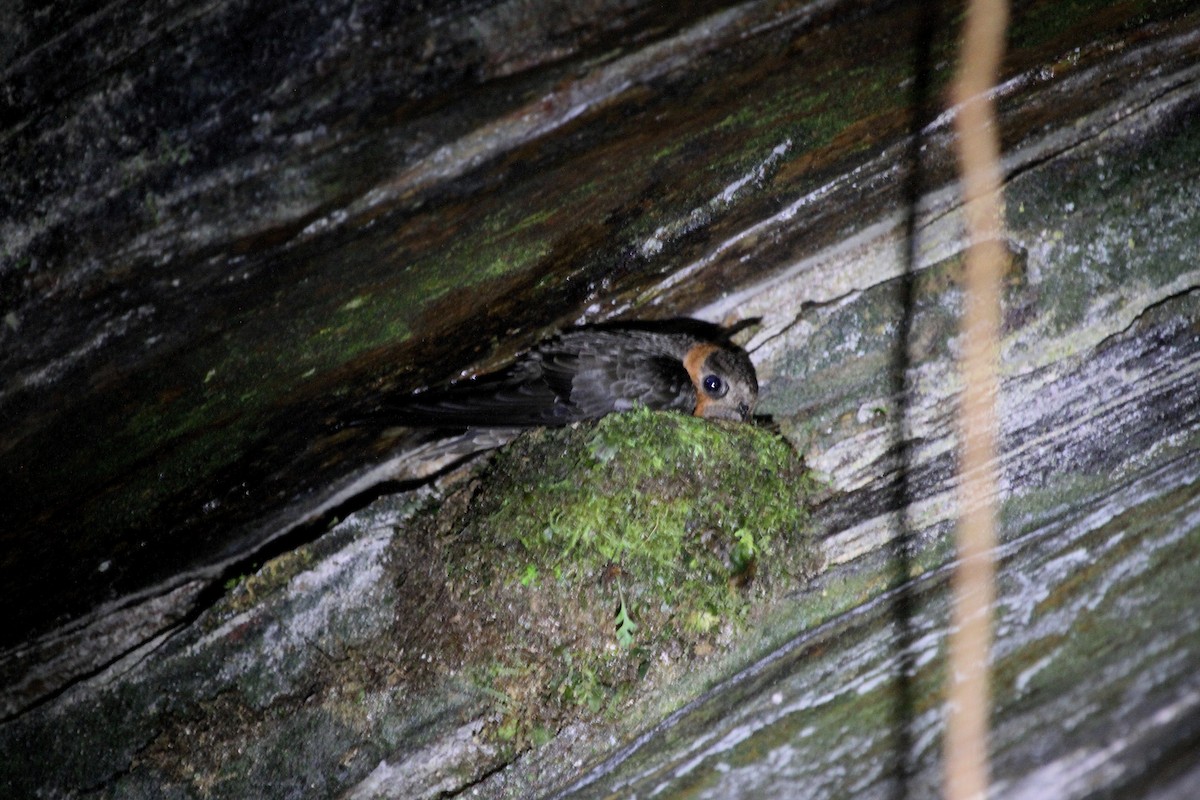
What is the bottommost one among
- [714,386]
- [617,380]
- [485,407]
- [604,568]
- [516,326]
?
[604,568]

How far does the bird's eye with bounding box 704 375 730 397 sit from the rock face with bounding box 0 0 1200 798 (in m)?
0.38

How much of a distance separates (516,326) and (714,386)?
0.98 m

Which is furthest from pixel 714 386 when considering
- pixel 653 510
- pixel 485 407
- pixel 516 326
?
pixel 485 407

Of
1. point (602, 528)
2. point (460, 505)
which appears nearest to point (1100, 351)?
point (602, 528)

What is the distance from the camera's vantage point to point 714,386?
15.0ft

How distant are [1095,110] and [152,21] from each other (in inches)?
158

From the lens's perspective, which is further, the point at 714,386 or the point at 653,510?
the point at 714,386

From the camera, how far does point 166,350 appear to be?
3.32 metres

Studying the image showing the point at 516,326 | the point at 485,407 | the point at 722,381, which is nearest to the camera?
the point at 485,407

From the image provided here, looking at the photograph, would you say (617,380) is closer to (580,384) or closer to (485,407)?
(580,384)

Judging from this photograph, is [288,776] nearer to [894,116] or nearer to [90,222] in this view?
[90,222]

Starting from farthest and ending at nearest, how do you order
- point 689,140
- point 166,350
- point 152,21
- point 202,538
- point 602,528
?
point 202,538 → point 602,528 → point 689,140 → point 166,350 → point 152,21

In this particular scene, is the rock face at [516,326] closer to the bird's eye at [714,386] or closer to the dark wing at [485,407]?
the dark wing at [485,407]

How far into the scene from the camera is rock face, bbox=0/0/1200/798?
284cm
